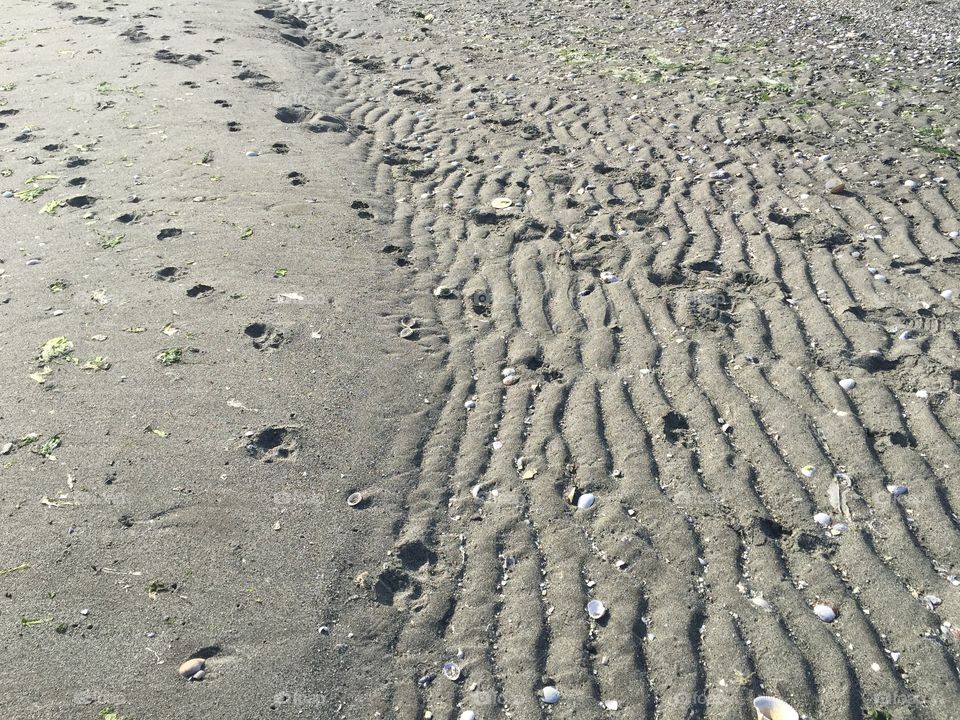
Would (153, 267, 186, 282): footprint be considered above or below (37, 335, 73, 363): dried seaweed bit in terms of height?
above

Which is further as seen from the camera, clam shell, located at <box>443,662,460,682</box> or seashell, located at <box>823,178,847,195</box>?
seashell, located at <box>823,178,847,195</box>

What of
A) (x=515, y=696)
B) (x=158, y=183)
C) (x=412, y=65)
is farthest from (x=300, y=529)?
(x=412, y=65)

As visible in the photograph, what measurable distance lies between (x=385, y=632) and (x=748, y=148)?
477 cm

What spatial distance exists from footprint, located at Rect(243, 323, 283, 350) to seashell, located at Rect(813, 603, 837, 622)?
2627 millimetres

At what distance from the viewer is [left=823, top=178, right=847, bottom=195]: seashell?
217 inches

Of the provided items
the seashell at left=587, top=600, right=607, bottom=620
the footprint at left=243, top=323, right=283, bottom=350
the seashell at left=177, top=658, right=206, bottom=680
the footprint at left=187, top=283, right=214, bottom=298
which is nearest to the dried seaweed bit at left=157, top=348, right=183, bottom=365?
the footprint at left=243, top=323, right=283, bottom=350

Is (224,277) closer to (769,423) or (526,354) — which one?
(526,354)

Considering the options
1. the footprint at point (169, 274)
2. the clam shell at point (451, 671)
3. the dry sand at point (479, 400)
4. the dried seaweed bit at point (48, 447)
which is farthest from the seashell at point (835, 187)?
the dried seaweed bit at point (48, 447)

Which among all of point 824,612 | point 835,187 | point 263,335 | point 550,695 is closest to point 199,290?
point 263,335

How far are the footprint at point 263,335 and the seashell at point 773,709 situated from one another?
8.68 ft

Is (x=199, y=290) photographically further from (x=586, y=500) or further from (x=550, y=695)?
(x=550, y=695)

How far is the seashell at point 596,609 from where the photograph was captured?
9.45 feet

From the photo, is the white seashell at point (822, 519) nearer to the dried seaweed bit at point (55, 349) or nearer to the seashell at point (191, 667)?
the seashell at point (191, 667)

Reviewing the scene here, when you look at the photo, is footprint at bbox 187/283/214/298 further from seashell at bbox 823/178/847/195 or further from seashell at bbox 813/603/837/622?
seashell at bbox 823/178/847/195
